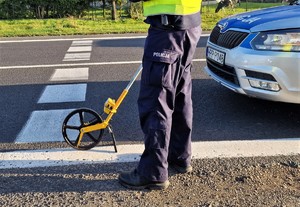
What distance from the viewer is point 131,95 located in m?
6.21

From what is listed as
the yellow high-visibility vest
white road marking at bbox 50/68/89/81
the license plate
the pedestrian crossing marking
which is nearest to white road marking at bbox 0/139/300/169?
the license plate

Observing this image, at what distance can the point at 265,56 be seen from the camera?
4.68 m

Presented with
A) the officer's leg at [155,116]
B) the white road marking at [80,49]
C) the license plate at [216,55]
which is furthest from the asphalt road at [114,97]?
the officer's leg at [155,116]

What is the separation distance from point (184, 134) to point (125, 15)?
14634 millimetres

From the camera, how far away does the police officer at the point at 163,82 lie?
315 cm

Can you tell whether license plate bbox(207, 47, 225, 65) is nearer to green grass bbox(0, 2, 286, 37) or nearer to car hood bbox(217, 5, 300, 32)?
car hood bbox(217, 5, 300, 32)

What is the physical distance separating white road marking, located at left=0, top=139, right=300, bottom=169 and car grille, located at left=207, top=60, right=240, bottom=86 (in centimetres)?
96

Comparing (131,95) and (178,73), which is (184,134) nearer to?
(178,73)

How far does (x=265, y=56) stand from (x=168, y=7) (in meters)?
1.96

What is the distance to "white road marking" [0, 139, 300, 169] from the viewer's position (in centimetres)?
399

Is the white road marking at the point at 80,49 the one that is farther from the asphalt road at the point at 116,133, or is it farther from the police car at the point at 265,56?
the police car at the point at 265,56

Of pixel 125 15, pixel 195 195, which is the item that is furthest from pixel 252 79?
pixel 125 15

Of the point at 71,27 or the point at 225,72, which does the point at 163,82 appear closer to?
the point at 225,72

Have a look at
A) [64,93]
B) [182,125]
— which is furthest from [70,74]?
[182,125]
